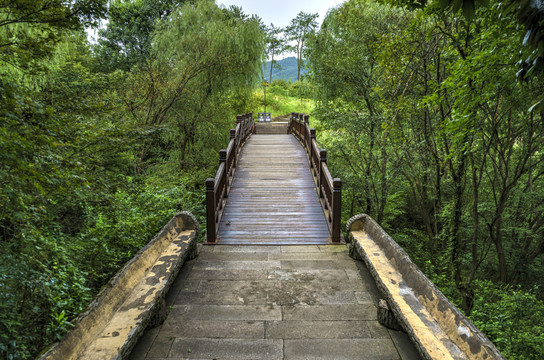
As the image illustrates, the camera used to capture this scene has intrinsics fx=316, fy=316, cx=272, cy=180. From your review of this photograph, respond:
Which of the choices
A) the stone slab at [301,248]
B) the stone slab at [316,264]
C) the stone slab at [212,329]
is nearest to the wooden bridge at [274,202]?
the stone slab at [301,248]

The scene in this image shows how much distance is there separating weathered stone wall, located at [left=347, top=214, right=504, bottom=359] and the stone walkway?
318mm

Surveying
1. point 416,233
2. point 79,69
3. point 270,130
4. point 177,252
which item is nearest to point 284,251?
point 177,252

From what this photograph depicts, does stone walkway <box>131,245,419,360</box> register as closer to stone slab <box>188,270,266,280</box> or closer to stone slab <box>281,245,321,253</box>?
stone slab <box>188,270,266,280</box>

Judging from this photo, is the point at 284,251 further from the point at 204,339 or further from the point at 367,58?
the point at 367,58

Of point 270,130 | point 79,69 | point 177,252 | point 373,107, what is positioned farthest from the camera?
point 270,130

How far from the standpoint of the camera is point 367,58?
9.56 metres

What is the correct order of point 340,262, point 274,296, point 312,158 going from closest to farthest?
point 274,296, point 340,262, point 312,158

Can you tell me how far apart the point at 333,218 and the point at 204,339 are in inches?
125

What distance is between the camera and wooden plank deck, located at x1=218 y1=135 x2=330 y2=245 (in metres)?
5.62

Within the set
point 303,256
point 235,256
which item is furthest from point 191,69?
point 303,256

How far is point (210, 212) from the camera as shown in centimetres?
532

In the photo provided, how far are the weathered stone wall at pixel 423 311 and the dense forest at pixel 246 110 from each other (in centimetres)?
155

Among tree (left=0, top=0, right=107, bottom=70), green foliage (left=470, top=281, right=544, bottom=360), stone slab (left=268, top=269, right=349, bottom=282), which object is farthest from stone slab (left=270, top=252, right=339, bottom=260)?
tree (left=0, top=0, right=107, bottom=70)

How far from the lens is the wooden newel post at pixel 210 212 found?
5.23m
